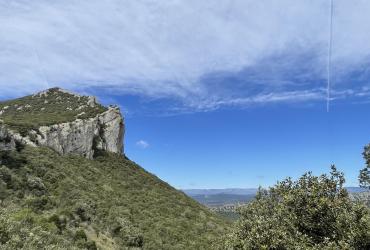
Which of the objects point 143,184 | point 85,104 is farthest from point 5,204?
point 85,104

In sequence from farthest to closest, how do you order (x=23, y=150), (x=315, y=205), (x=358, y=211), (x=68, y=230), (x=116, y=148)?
1. (x=116, y=148)
2. (x=23, y=150)
3. (x=68, y=230)
4. (x=315, y=205)
5. (x=358, y=211)

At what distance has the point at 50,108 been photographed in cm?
10381

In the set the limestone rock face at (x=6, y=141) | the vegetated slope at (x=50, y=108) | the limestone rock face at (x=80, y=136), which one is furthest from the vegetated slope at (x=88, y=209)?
the vegetated slope at (x=50, y=108)

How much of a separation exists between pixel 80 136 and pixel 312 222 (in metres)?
69.4

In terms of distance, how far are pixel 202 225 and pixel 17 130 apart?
3512 cm

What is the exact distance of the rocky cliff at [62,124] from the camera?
235 feet

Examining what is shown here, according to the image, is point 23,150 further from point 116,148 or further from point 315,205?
point 315,205

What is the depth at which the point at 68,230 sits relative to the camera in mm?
39750

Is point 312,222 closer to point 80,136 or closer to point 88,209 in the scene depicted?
point 88,209

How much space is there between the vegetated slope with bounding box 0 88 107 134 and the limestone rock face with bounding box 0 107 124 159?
217cm

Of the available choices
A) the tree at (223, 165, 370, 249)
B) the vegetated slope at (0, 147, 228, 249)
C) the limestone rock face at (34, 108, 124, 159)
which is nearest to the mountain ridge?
the vegetated slope at (0, 147, 228, 249)

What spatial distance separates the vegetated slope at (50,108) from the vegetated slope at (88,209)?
12.2m

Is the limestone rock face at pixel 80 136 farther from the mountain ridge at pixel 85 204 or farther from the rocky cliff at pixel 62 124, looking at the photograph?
the mountain ridge at pixel 85 204

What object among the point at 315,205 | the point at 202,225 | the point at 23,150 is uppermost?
the point at 23,150
